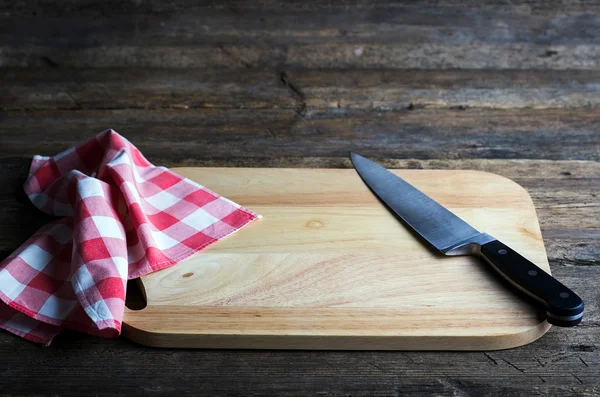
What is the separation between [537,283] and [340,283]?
0.82 ft

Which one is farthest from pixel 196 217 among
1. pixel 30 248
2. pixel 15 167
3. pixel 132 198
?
pixel 15 167

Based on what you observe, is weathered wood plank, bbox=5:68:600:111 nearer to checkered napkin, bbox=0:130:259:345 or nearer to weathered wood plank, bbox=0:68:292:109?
weathered wood plank, bbox=0:68:292:109

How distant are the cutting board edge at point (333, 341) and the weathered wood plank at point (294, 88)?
2.17 ft

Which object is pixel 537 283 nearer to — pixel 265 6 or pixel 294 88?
pixel 294 88

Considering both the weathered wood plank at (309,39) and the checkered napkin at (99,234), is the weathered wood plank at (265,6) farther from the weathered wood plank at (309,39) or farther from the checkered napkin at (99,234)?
the checkered napkin at (99,234)

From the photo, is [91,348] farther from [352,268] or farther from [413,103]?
[413,103]

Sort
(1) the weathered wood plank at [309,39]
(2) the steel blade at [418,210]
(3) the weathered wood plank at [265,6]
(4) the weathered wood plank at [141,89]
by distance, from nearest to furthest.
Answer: (2) the steel blade at [418,210]
(4) the weathered wood plank at [141,89]
(1) the weathered wood plank at [309,39]
(3) the weathered wood plank at [265,6]

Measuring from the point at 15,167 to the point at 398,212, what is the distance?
0.68 metres

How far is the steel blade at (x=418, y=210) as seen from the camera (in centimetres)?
101

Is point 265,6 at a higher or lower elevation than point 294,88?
higher

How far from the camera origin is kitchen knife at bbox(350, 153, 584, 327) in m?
0.87

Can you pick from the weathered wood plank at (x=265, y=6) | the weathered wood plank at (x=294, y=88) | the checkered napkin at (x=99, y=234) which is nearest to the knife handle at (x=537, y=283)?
the checkered napkin at (x=99, y=234)

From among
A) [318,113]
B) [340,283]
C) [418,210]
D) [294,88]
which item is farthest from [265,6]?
[340,283]

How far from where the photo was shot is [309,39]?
1669 mm
